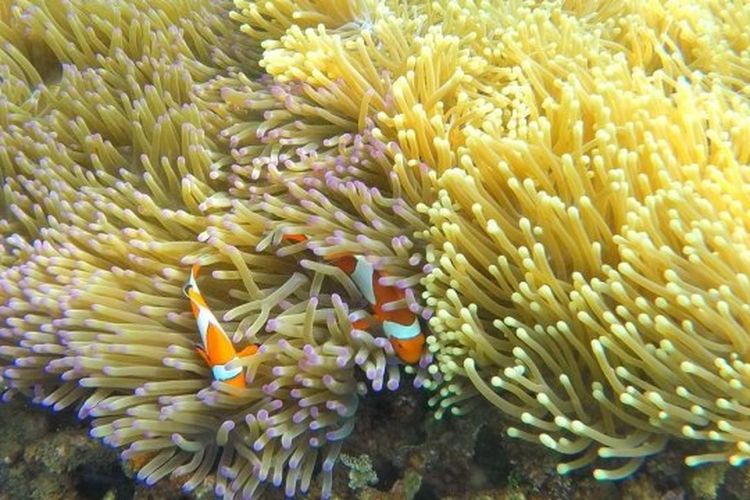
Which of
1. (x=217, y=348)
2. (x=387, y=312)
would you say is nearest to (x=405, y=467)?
(x=387, y=312)

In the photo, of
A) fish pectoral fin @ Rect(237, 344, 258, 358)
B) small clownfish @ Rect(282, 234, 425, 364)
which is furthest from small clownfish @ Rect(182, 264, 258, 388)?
small clownfish @ Rect(282, 234, 425, 364)

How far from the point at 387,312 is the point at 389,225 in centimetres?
21

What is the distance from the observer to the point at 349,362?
4.62 ft

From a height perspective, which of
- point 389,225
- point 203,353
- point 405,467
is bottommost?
point 405,467

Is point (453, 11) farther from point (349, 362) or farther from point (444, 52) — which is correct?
point (349, 362)

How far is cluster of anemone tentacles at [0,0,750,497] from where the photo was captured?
122 cm

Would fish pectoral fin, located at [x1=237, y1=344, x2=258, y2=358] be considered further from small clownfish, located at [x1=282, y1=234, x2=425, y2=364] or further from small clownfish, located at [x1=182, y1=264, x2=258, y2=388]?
small clownfish, located at [x1=282, y1=234, x2=425, y2=364]

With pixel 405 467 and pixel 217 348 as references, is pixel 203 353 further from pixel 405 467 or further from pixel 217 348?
pixel 405 467

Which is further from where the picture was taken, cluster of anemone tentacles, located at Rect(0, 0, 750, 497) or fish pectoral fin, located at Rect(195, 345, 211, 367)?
fish pectoral fin, located at Rect(195, 345, 211, 367)

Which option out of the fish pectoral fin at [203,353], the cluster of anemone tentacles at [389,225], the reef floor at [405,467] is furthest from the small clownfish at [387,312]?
the fish pectoral fin at [203,353]

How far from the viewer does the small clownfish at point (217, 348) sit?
141 centimetres

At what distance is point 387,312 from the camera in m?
1.42

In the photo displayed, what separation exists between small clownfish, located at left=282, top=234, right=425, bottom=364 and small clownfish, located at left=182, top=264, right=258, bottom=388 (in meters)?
0.25

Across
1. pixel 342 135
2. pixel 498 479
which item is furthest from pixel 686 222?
pixel 342 135
